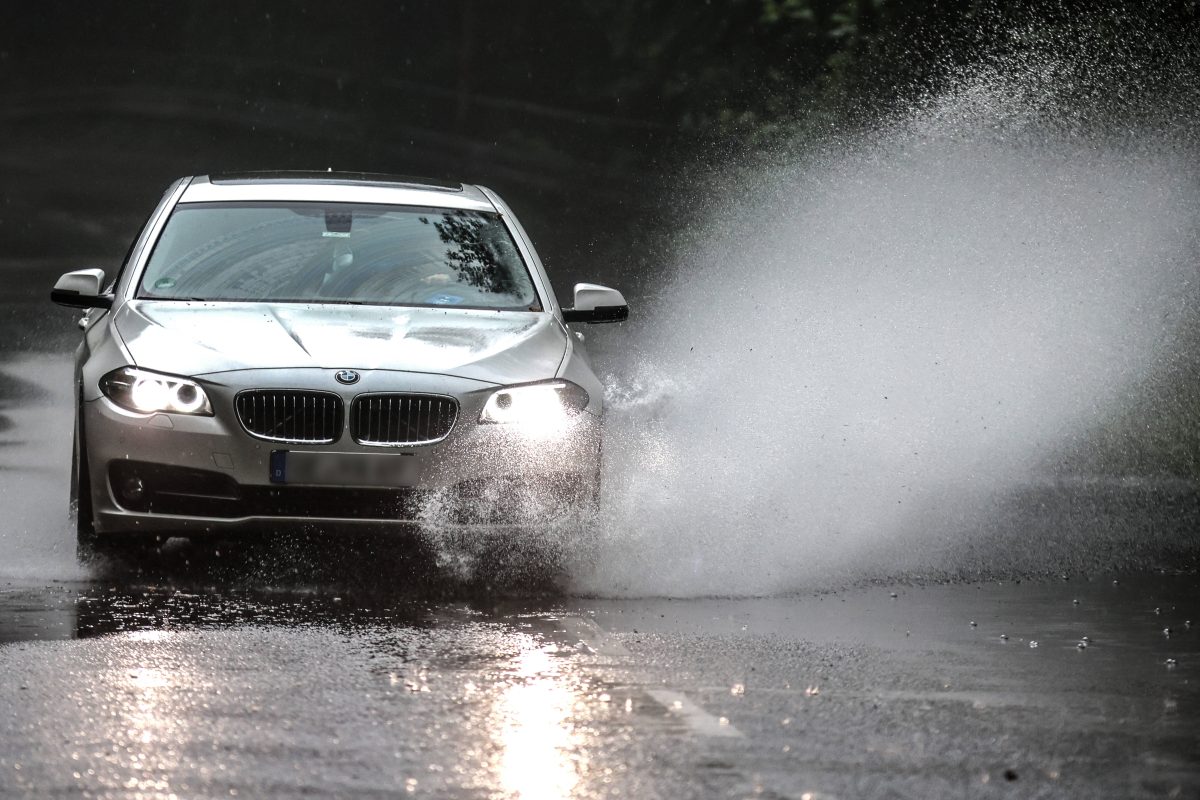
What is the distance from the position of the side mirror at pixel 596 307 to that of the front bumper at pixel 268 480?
4.75 feet

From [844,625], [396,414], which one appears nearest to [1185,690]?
[844,625]

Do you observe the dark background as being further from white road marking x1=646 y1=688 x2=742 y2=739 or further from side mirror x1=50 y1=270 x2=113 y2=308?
white road marking x1=646 y1=688 x2=742 y2=739

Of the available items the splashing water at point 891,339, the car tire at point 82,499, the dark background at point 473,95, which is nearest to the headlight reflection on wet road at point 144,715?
the car tire at point 82,499

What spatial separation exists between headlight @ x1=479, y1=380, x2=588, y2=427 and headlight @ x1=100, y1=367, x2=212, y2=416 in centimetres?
102

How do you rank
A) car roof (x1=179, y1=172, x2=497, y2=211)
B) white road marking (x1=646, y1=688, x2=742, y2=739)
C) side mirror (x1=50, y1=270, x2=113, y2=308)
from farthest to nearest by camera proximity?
car roof (x1=179, y1=172, x2=497, y2=211), side mirror (x1=50, y1=270, x2=113, y2=308), white road marking (x1=646, y1=688, x2=742, y2=739)

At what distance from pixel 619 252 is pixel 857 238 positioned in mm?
4848

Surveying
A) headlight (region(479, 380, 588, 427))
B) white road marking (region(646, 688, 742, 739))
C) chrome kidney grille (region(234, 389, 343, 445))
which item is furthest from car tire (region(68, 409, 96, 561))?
white road marking (region(646, 688, 742, 739))

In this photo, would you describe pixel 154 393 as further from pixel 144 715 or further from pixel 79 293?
pixel 144 715

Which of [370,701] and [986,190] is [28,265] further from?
[370,701]

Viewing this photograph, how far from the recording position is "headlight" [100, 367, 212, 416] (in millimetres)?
8172

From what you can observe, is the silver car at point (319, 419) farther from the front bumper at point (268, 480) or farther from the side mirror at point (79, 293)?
the side mirror at point (79, 293)

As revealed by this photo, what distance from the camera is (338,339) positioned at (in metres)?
8.52

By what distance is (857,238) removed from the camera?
16.5 metres

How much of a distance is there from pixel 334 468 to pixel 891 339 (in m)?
6.45
